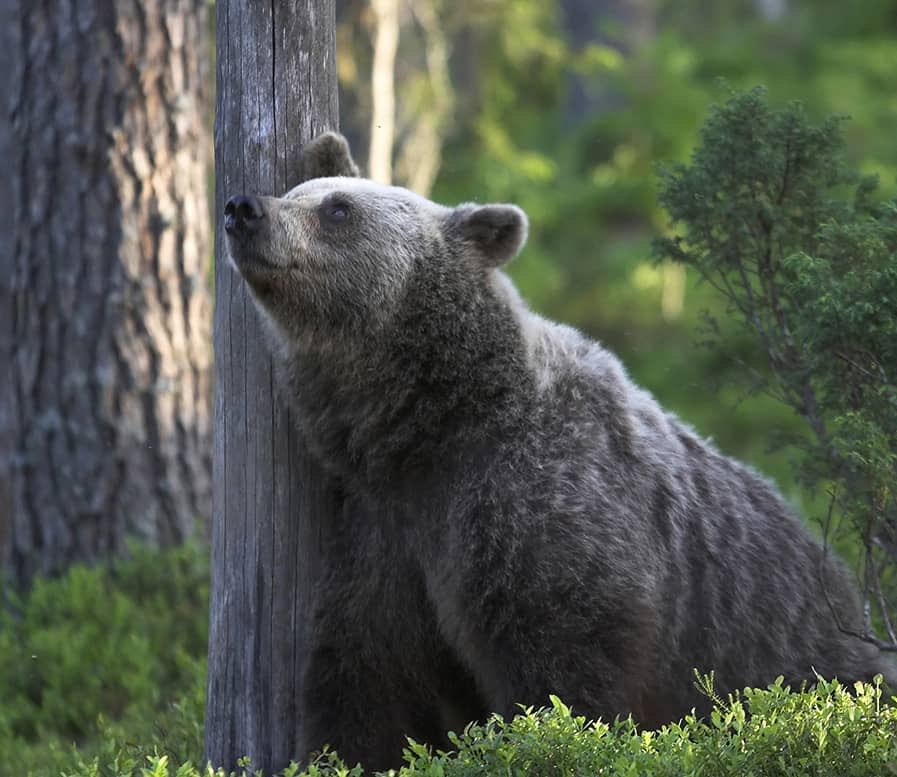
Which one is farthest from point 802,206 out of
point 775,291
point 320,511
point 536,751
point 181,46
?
point 181,46

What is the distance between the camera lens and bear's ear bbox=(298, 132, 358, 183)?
478 cm

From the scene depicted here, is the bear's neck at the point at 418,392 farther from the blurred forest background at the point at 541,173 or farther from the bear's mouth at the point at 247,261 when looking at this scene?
the blurred forest background at the point at 541,173

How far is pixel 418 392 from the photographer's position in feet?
15.3

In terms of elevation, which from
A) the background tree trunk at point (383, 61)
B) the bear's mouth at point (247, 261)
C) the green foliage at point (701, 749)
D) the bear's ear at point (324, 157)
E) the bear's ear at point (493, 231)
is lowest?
the green foliage at point (701, 749)

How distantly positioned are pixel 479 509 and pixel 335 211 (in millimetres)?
1177

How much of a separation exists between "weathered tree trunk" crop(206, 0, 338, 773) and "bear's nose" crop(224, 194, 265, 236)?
30cm

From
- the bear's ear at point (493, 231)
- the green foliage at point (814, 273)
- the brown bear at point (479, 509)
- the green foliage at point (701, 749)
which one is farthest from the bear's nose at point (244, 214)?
the green foliage at point (701, 749)

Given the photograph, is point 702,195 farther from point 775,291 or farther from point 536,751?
point 536,751

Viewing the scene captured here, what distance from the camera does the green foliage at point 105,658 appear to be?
5703 millimetres

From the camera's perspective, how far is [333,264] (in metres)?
4.76

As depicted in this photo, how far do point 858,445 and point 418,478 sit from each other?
144cm

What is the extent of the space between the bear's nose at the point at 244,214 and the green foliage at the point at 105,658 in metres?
2.10

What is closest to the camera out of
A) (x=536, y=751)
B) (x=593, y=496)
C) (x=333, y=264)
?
(x=536, y=751)

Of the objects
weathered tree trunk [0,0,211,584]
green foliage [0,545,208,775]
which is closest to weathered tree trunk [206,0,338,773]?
green foliage [0,545,208,775]
